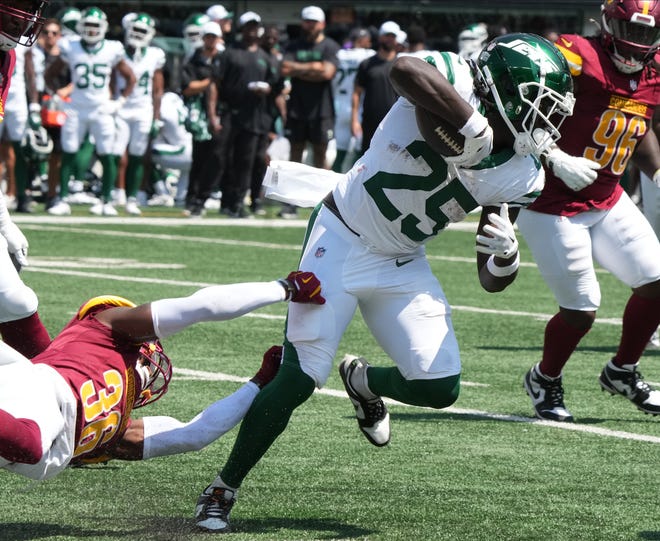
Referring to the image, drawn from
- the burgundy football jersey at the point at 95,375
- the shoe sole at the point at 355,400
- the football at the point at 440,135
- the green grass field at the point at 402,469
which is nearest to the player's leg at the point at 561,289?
the green grass field at the point at 402,469

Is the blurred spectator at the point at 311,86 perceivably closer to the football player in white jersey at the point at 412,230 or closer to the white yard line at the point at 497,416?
the white yard line at the point at 497,416

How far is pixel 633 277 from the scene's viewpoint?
6.20m

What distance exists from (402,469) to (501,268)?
3.16 feet

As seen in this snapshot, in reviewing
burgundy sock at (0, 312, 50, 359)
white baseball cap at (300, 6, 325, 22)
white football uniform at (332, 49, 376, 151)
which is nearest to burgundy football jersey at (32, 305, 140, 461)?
burgundy sock at (0, 312, 50, 359)

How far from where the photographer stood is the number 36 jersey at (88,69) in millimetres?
14531

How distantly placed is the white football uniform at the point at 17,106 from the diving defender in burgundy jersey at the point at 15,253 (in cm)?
945

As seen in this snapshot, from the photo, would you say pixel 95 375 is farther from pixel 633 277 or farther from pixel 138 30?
pixel 138 30

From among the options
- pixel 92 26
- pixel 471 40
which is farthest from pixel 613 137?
pixel 471 40

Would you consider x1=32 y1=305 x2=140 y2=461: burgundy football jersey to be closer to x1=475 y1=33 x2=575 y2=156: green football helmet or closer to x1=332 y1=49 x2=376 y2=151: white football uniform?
x1=475 y1=33 x2=575 y2=156: green football helmet

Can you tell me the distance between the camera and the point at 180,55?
64.8 ft

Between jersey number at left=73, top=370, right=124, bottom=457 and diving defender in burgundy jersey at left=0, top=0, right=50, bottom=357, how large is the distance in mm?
744

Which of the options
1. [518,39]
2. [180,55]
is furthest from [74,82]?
[518,39]

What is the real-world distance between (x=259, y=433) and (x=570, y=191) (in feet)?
7.65

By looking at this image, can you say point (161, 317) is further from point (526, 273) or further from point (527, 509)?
point (526, 273)
